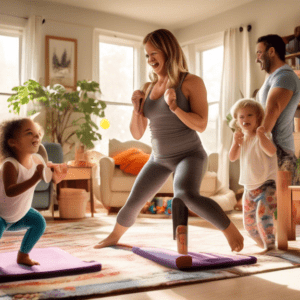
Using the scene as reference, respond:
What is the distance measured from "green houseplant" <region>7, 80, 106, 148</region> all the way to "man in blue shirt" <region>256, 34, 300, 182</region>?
3211mm

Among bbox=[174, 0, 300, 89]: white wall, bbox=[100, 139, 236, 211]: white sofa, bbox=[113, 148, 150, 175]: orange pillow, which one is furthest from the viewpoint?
bbox=[174, 0, 300, 89]: white wall

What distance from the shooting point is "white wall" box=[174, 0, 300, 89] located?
17.6 ft

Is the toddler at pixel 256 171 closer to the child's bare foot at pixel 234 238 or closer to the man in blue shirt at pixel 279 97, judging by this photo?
the man in blue shirt at pixel 279 97

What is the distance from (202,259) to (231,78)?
4306mm

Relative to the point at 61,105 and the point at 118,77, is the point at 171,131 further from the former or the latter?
the point at 118,77

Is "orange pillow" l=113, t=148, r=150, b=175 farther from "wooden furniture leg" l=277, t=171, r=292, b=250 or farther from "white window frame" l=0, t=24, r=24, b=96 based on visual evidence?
"wooden furniture leg" l=277, t=171, r=292, b=250

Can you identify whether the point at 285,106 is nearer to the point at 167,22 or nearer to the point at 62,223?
the point at 62,223

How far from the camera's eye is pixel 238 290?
1.60 m

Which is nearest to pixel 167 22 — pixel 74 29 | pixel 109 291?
pixel 74 29

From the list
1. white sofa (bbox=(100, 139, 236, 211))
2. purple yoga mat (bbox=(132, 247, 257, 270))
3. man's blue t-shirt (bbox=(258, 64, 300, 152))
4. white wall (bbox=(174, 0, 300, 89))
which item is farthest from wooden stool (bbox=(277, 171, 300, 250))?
white wall (bbox=(174, 0, 300, 89))

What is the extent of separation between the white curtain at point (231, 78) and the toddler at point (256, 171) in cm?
336

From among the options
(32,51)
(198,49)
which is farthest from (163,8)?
(32,51)

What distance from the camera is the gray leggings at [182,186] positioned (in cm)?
190

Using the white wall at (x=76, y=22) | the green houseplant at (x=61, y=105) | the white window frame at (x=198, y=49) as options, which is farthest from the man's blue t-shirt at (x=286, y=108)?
the white wall at (x=76, y=22)
